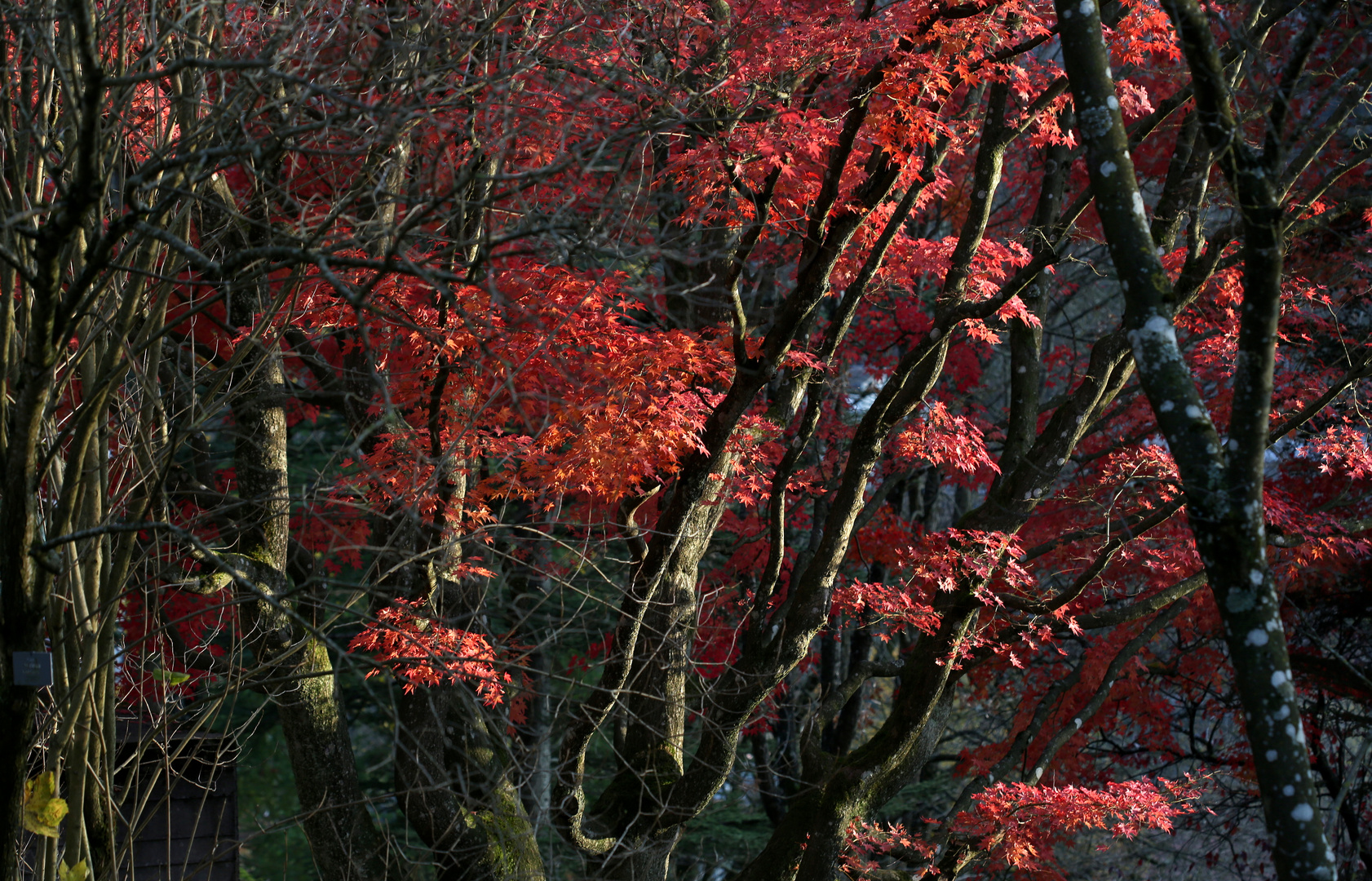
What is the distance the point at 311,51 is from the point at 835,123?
2.96 metres

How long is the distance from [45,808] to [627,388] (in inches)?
131

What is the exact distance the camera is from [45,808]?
3605 mm

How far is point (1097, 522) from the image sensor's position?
782cm

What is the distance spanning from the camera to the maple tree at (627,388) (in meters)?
3.51

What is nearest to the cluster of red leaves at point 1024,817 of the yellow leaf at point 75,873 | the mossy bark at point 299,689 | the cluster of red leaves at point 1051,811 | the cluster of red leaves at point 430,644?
the cluster of red leaves at point 1051,811

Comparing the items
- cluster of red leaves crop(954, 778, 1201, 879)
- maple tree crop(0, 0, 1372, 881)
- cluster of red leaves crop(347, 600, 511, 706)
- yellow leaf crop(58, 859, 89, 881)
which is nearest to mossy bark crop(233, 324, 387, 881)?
maple tree crop(0, 0, 1372, 881)

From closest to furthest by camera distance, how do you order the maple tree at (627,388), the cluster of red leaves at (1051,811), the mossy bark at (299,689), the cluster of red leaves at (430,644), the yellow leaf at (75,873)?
1. the maple tree at (627,388)
2. the yellow leaf at (75,873)
3. the cluster of red leaves at (430,644)
4. the mossy bark at (299,689)
5. the cluster of red leaves at (1051,811)

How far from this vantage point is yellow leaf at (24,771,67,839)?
11.8 ft

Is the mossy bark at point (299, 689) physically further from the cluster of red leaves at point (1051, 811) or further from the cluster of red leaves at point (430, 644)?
the cluster of red leaves at point (1051, 811)

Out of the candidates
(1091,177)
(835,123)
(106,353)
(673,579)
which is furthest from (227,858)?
(1091,177)

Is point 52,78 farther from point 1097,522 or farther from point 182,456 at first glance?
point 1097,522

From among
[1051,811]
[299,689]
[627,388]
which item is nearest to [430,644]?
[299,689]

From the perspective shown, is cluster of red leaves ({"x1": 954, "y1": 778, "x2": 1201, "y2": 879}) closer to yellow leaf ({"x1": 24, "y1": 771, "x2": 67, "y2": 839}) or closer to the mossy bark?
the mossy bark

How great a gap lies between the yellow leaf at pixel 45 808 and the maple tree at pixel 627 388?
0.33ft
